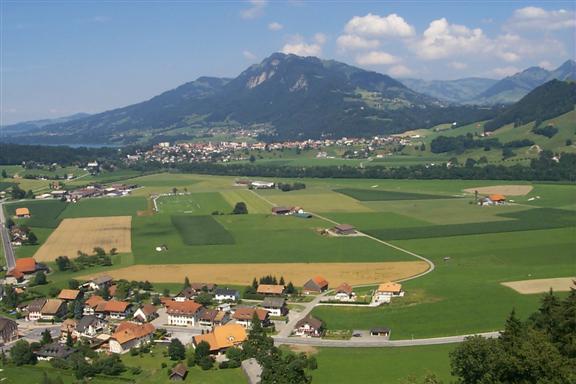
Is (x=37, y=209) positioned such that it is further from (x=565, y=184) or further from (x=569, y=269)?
(x=565, y=184)

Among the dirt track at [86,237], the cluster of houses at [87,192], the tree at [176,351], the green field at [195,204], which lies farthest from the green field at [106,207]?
the tree at [176,351]

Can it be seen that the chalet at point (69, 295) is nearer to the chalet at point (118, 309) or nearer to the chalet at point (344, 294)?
the chalet at point (118, 309)

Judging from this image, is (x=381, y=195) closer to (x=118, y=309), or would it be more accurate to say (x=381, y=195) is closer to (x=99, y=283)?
(x=99, y=283)

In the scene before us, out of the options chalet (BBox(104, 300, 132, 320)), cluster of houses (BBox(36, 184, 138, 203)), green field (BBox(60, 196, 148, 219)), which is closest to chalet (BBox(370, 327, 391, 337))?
chalet (BBox(104, 300, 132, 320))

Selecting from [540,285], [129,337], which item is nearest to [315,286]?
[129,337]

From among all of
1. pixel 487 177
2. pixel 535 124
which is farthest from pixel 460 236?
pixel 535 124

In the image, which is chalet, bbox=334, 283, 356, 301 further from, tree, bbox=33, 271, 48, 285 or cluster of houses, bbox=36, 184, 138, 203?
cluster of houses, bbox=36, 184, 138, 203
